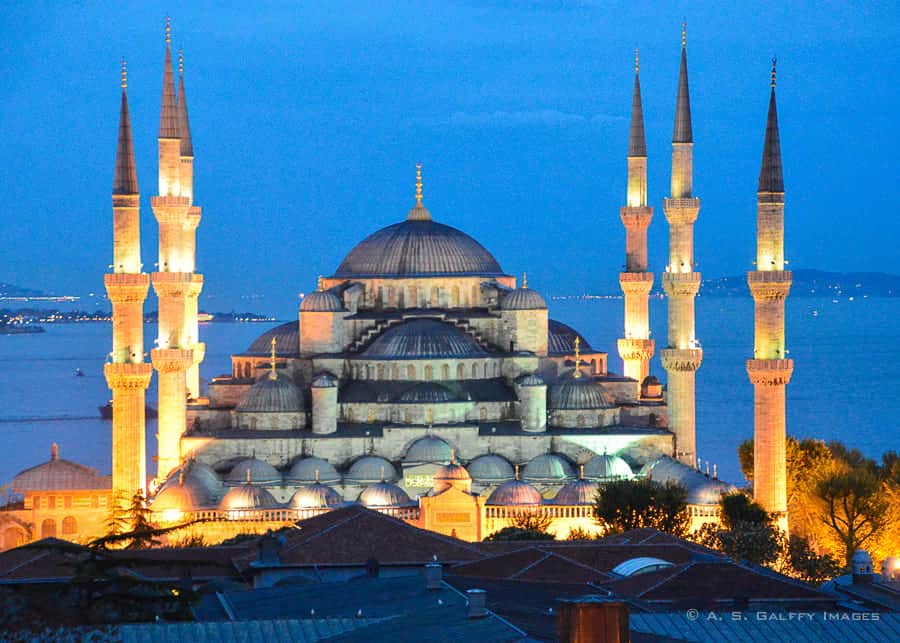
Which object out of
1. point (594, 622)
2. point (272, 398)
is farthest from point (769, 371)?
point (594, 622)

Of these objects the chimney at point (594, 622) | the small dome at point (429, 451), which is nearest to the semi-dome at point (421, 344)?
the small dome at point (429, 451)

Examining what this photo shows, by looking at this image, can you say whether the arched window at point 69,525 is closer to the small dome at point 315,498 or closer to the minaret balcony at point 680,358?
the small dome at point 315,498

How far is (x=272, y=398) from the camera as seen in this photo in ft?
165

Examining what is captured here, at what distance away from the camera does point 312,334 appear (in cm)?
5297

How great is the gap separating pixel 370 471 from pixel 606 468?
5070 millimetres

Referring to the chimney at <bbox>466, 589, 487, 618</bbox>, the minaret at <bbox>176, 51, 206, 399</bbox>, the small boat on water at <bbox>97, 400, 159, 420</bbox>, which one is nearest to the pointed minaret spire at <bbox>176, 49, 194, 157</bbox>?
the minaret at <bbox>176, 51, 206, 399</bbox>

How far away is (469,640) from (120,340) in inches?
1067

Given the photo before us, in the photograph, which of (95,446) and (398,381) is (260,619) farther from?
(95,446)

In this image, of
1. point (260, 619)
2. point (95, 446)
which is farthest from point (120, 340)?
point (95, 446)

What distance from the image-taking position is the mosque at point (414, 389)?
46.9 meters

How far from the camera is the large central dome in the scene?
55.2 metres

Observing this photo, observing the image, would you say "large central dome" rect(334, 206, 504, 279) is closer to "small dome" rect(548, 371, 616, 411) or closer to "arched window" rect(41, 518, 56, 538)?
"small dome" rect(548, 371, 616, 411)

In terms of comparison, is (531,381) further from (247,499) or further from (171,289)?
(171,289)

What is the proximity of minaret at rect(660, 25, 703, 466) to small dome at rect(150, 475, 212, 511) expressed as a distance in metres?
11.3
